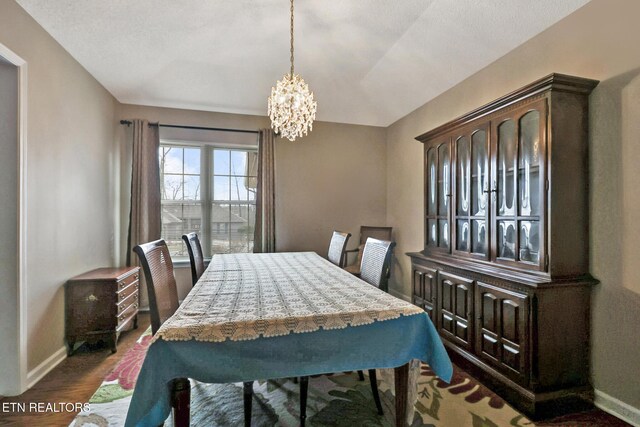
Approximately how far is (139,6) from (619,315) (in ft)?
13.1

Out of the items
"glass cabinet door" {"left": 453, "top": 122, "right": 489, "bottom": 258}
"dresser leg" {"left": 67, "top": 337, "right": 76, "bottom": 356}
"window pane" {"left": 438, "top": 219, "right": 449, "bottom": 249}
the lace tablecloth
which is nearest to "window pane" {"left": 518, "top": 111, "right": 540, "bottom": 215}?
"glass cabinet door" {"left": 453, "top": 122, "right": 489, "bottom": 258}

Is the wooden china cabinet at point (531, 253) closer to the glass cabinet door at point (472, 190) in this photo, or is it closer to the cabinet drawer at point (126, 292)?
the glass cabinet door at point (472, 190)

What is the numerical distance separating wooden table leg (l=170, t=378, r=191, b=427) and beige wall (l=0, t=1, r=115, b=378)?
6.11ft

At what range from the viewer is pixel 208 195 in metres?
4.12

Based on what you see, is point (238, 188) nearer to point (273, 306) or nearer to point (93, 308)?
point (93, 308)

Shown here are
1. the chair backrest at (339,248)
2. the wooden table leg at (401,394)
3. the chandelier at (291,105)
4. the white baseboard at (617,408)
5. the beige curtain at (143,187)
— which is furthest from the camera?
the beige curtain at (143,187)

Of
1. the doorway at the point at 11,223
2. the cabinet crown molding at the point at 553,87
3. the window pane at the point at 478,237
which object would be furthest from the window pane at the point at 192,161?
the cabinet crown molding at the point at 553,87

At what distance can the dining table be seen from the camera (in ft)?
3.64

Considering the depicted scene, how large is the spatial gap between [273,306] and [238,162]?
3174mm

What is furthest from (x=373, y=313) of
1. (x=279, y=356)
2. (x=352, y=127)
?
(x=352, y=127)

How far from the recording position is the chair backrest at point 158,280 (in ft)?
4.82

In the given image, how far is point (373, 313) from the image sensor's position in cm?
133

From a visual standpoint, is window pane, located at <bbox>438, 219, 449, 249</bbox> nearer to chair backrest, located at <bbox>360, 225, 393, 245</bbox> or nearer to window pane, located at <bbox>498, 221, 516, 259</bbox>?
window pane, located at <bbox>498, 221, 516, 259</bbox>

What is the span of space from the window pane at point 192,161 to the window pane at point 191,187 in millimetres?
82
